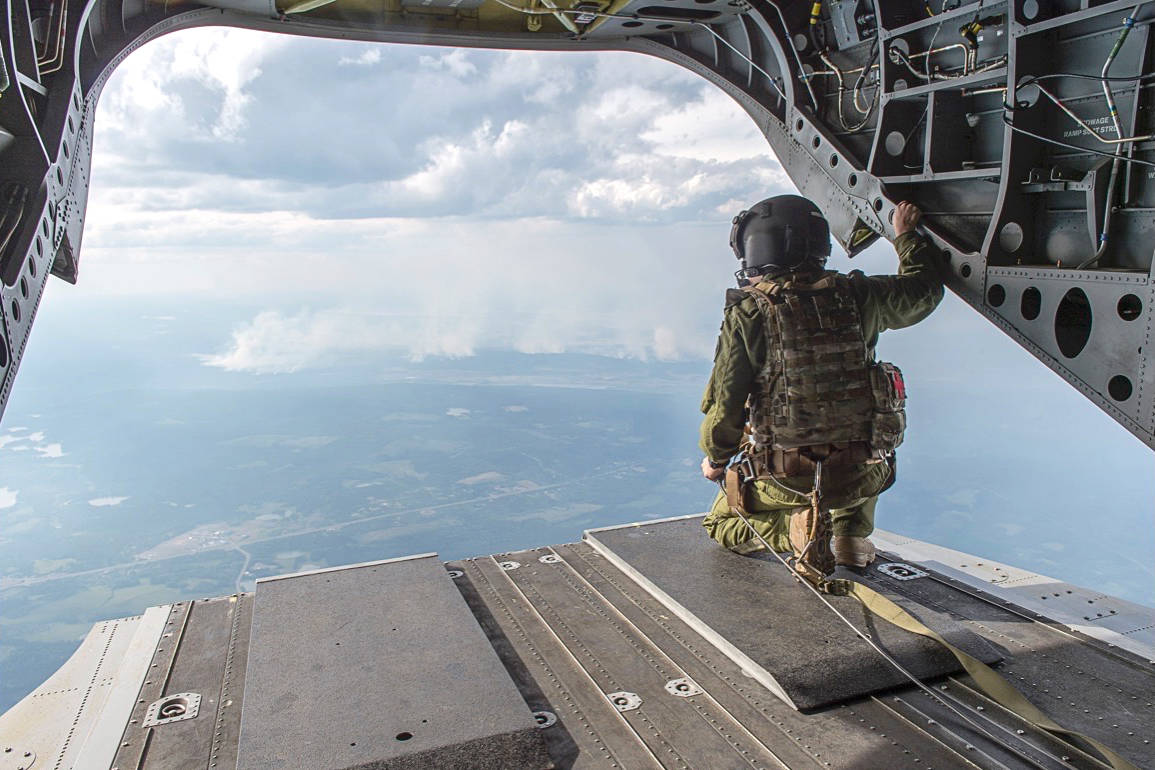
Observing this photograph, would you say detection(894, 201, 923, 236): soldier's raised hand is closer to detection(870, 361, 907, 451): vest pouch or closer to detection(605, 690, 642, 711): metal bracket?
detection(870, 361, 907, 451): vest pouch

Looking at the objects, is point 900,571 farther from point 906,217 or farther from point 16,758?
point 16,758

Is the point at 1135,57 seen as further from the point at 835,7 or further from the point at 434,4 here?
the point at 434,4

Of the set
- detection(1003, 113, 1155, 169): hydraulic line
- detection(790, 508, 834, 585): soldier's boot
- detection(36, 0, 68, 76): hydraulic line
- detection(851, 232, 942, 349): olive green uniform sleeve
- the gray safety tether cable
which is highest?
detection(36, 0, 68, 76): hydraulic line

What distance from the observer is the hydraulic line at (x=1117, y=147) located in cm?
338

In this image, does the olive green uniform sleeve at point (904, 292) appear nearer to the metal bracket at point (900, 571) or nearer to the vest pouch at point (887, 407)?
the vest pouch at point (887, 407)

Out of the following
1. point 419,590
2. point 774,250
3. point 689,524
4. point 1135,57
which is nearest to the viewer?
point 1135,57

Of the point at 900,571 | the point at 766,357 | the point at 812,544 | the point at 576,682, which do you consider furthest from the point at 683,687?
the point at 900,571

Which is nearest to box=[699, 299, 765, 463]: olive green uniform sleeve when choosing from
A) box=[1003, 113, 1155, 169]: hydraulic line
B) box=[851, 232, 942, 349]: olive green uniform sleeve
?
box=[851, 232, 942, 349]: olive green uniform sleeve

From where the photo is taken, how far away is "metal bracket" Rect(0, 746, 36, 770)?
3.19 metres

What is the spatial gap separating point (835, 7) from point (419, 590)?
4.25m

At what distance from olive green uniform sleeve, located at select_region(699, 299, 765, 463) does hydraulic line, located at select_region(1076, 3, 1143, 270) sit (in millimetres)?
1501

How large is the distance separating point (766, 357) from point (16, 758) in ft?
12.2

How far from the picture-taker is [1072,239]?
3.90 meters

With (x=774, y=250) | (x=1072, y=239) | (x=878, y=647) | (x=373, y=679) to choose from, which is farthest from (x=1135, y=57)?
(x=373, y=679)
